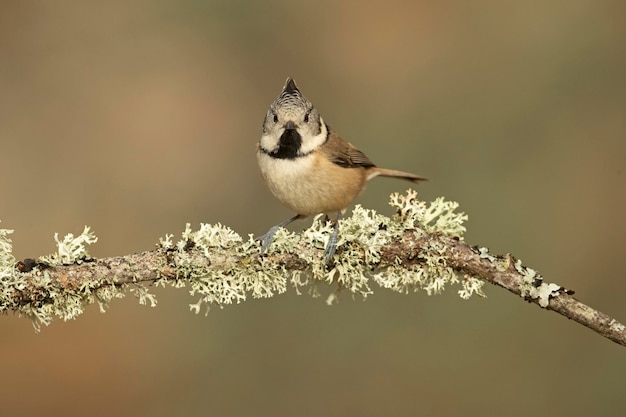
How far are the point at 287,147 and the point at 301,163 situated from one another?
10 cm

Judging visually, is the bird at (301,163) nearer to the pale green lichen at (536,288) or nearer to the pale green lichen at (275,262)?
the pale green lichen at (275,262)

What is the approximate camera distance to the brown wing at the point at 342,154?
3.79 metres

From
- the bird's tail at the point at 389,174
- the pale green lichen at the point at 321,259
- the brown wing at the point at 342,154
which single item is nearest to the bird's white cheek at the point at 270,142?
the brown wing at the point at 342,154

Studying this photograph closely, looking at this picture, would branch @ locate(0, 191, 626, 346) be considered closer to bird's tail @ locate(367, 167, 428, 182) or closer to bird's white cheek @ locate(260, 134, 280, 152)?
bird's white cheek @ locate(260, 134, 280, 152)

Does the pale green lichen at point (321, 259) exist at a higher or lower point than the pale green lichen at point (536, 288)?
higher

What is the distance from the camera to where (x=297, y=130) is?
3.71 m

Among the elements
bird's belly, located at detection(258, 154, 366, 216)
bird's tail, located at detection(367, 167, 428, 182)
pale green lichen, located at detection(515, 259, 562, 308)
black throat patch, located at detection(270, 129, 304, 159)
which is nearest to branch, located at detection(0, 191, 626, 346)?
pale green lichen, located at detection(515, 259, 562, 308)

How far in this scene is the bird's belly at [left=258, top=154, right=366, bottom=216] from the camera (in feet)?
11.9

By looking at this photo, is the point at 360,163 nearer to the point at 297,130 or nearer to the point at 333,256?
the point at 297,130

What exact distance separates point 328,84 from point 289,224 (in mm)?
2603

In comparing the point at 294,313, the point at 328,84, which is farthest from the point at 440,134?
the point at 294,313

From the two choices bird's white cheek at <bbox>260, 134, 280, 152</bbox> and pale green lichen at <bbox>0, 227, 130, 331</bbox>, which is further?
bird's white cheek at <bbox>260, 134, 280, 152</bbox>

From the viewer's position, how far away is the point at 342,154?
3842mm

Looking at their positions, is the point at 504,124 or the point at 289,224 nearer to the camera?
the point at 289,224
